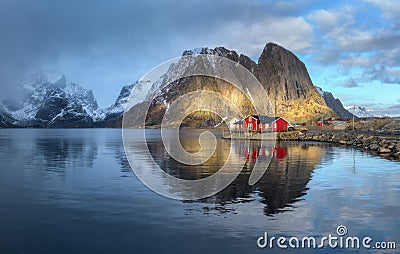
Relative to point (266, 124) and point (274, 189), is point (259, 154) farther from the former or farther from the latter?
point (266, 124)

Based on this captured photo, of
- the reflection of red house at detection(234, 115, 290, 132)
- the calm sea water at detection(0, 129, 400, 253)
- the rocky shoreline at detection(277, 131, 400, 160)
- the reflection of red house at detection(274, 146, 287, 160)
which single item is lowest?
the calm sea water at detection(0, 129, 400, 253)

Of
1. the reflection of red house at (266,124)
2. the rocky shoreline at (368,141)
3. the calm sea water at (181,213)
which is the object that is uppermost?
the reflection of red house at (266,124)

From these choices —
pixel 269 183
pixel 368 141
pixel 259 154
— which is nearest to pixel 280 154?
pixel 259 154

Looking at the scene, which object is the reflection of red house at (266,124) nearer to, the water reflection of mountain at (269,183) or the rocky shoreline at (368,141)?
the rocky shoreline at (368,141)

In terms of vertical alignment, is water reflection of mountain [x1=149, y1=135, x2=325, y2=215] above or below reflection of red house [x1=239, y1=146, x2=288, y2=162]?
below

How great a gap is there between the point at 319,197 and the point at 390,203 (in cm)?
435

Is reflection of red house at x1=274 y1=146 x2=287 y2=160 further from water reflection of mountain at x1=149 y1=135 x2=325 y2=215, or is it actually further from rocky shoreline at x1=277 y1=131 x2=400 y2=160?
rocky shoreline at x1=277 y1=131 x2=400 y2=160

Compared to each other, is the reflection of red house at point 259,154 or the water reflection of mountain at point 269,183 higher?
the reflection of red house at point 259,154

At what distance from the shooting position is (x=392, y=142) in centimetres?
6306

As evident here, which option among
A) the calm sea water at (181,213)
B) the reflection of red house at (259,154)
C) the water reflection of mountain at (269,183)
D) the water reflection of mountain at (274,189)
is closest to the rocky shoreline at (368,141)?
the reflection of red house at (259,154)

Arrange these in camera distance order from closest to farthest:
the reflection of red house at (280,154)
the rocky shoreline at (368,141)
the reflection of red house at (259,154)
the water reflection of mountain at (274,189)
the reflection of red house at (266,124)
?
the water reflection of mountain at (274,189), the reflection of red house at (259,154), the reflection of red house at (280,154), the rocky shoreline at (368,141), the reflection of red house at (266,124)

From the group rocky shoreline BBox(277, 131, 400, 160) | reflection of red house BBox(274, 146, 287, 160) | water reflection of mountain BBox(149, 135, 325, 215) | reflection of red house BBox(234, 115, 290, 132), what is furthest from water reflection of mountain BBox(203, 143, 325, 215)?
reflection of red house BBox(234, 115, 290, 132)

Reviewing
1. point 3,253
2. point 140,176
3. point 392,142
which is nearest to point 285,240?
point 3,253

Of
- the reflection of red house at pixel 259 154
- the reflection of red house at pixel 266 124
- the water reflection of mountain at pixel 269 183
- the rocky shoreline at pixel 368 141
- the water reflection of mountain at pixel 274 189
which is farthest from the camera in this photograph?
the reflection of red house at pixel 266 124
